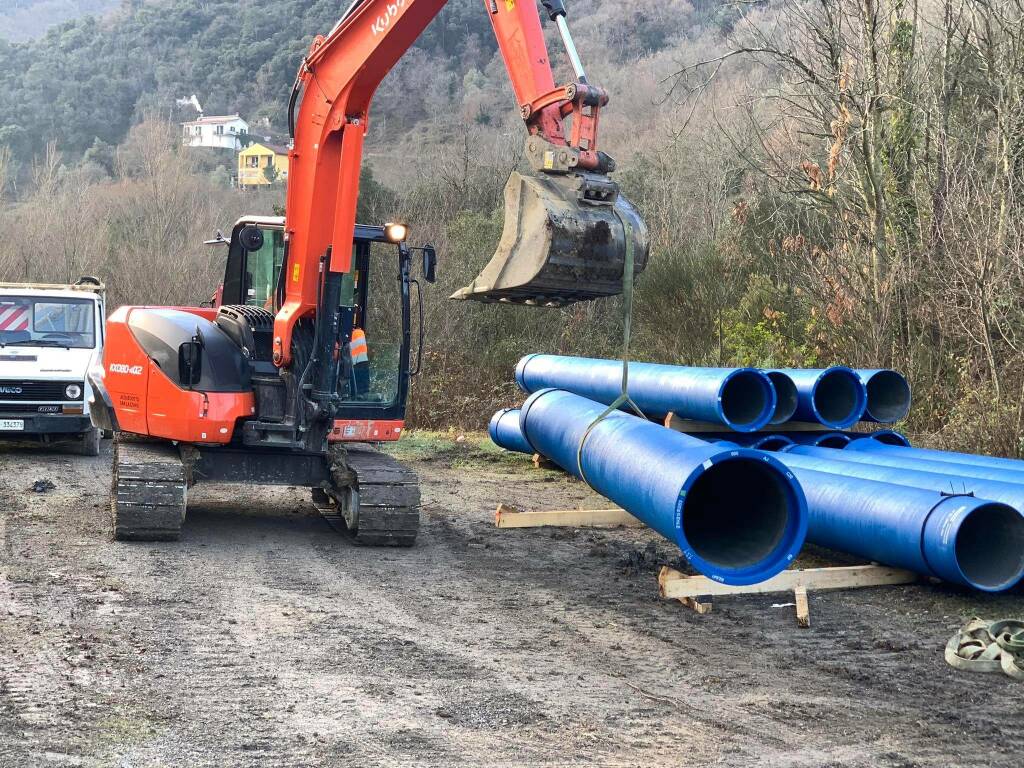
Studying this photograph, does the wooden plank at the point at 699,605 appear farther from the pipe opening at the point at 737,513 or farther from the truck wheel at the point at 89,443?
the truck wheel at the point at 89,443

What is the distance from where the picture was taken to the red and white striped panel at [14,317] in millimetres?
14539

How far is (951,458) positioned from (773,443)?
4.91ft

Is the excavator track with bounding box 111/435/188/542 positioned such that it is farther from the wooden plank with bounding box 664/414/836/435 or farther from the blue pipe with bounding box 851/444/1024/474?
the blue pipe with bounding box 851/444/1024/474

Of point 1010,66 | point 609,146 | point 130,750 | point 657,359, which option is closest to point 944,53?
point 1010,66

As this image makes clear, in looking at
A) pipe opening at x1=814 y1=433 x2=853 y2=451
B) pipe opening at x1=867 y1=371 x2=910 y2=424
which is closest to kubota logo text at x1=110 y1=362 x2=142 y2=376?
pipe opening at x1=814 y1=433 x2=853 y2=451

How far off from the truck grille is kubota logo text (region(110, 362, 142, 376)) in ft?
15.0

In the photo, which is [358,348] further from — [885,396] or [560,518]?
[885,396]

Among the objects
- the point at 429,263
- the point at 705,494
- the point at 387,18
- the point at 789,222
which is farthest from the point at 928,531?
the point at 789,222

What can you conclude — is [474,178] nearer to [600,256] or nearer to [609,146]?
[609,146]

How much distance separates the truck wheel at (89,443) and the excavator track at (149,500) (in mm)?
6146

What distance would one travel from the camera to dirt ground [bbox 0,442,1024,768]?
479 cm

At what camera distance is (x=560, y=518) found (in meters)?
9.76

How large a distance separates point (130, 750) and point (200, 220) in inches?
1252

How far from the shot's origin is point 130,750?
4578 mm
